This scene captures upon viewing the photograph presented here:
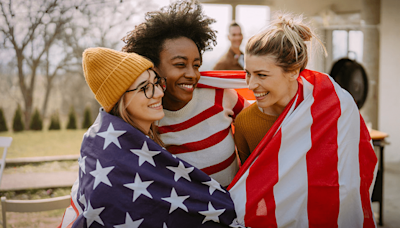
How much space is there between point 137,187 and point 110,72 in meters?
0.55

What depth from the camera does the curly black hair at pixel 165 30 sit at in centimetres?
194

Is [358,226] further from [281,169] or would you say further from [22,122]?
[22,122]

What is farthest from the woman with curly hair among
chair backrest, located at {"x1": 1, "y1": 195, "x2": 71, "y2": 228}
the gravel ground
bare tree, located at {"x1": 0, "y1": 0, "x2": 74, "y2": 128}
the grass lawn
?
the grass lawn

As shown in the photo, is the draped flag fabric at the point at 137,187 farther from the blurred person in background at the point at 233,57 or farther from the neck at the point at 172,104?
the blurred person in background at the point at 233,57

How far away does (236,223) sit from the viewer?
1626mm

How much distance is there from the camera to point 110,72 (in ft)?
5.26

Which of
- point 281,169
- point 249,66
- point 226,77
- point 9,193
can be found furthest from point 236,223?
point 9,193

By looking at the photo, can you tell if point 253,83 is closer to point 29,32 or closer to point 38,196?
point 38,196

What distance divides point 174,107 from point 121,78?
0.46m

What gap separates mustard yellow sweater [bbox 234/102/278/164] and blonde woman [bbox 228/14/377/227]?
0.10 metres

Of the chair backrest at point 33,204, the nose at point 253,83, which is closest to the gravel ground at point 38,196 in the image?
the chair backrest at point 33,204

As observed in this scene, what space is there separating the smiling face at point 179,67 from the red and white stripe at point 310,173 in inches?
20.4

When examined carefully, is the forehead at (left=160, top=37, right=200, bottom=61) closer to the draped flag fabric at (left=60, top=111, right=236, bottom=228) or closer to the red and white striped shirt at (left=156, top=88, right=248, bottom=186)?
the red and white striped shirt at (left=156, top=88, right=248, bottom=186)

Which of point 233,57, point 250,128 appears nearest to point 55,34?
point 233,57
